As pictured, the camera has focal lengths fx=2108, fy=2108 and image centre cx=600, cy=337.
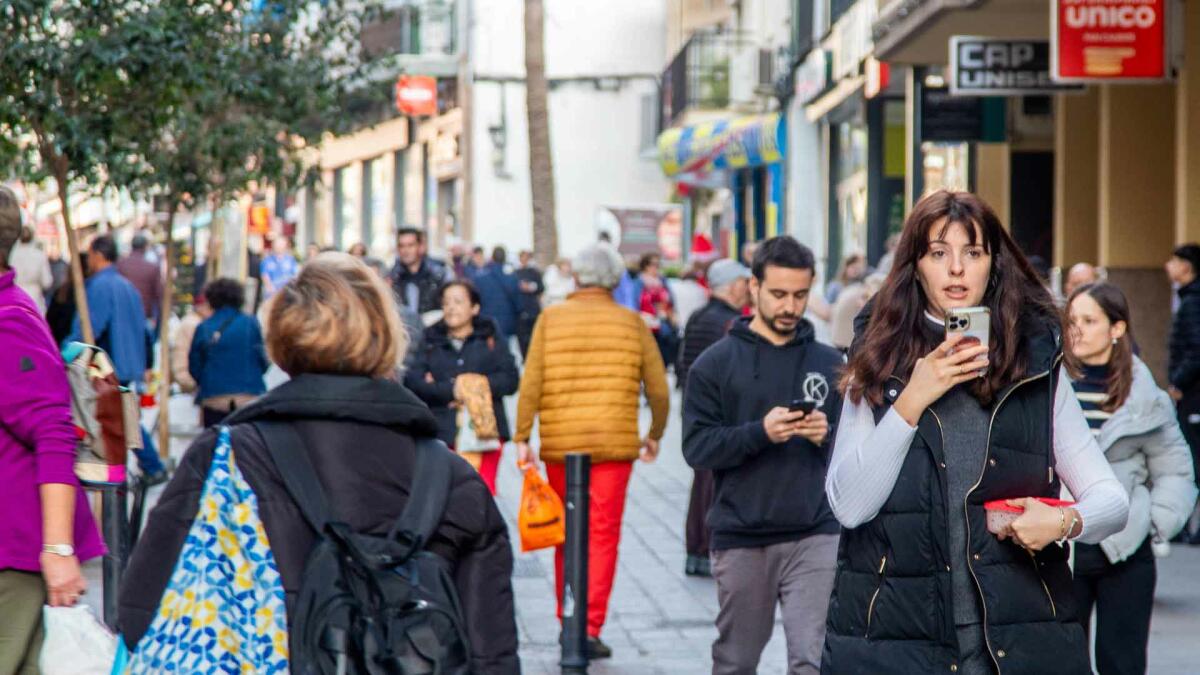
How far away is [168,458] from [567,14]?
114 ft

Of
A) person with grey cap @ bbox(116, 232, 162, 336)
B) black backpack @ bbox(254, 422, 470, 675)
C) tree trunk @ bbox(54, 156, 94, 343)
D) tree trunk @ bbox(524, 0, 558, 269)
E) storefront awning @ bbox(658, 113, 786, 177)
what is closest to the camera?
black backpack @ bbox(254, 422, 470, 675)

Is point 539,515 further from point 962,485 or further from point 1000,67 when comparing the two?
point 1000,67

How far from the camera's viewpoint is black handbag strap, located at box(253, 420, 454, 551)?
377cm

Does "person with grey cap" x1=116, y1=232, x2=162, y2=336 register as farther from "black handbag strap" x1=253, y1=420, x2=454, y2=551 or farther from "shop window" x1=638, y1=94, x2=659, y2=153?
"shop window" x1=638, y1=94, x2=659, y2=153

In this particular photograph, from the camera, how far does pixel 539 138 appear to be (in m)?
29.0

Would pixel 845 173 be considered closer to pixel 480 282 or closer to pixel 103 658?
pixel 480 282

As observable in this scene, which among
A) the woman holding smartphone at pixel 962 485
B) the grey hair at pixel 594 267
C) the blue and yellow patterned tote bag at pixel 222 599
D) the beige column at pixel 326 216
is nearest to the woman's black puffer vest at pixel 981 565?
the woman holding smartphone at pixel 962 485

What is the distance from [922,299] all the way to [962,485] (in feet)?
1.46

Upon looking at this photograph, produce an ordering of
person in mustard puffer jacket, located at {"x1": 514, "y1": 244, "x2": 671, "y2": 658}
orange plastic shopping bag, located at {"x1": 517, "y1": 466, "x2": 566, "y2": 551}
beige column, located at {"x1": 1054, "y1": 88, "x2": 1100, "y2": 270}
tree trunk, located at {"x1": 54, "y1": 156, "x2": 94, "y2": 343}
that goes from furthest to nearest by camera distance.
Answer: beige column, located at {"x1": 1054, "y1": 88, "x2": 1100, "y2": 270} → tree trunk, located at {"x1": 54, "y1": 156, "x2": 94, "y2": 343} → person in mustard puffer jacket, located at {"x1": 514, "y1": 244, "x2": 671, "y2": 658} → orange plastic shopping bag, located at {"x1": 517, "y1": 466, "x2": 566, "y2": 551}

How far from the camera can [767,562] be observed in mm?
7082

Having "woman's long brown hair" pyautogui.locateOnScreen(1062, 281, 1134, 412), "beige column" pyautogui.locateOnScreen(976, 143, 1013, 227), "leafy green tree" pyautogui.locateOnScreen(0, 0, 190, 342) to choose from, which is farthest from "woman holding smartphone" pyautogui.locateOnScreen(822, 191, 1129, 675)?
"beige column" pyautogui.locateOnScreen(976, 143, 1013, 227)

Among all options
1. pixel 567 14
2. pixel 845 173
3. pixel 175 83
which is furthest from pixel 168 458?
pixel 567 14

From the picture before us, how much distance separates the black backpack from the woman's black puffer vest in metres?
1.00

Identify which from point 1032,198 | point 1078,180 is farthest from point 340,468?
point 1032,198
